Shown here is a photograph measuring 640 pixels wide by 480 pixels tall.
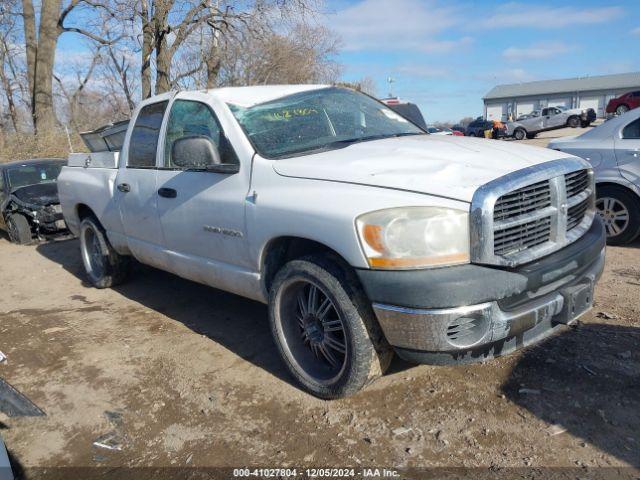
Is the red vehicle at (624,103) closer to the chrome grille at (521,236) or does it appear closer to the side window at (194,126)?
the side window at (194,126)

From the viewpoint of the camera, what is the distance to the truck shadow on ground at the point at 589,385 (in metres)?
2.76

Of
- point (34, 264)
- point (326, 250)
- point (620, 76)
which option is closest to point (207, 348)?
point (326, 250)

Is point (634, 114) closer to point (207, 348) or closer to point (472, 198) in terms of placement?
point (472, 198)

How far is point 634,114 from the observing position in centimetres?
A: 601

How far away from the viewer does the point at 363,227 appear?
2.75 metres

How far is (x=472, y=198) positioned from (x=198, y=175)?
2088mm

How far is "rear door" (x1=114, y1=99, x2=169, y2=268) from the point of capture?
454 centimetres

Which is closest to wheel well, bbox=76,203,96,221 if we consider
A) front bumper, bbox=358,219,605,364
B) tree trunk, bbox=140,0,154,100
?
front bumper, bbox=358,219,605,364

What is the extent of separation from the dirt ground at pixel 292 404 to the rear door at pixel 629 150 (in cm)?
163

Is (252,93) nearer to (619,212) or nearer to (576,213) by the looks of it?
(576,213)

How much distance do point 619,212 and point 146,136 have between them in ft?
16.5

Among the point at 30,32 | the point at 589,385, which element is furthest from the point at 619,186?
the point at 30,32

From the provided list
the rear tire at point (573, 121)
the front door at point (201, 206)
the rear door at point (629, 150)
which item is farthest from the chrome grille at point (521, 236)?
the rear tire at point (573, 121)

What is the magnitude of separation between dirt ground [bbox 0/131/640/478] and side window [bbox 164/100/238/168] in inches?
59.3
